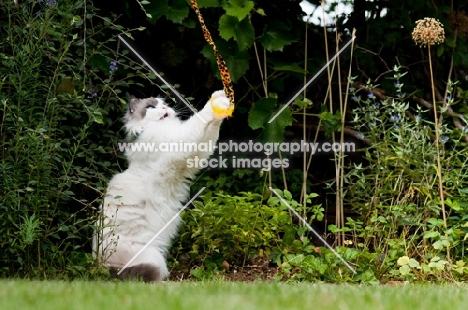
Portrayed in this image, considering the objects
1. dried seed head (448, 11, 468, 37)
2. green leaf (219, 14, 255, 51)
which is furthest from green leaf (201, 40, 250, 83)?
dried seed head (448, 11, 468, 37)

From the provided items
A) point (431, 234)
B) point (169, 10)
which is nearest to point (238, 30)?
point (169, 10)

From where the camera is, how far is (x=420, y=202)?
475 cm

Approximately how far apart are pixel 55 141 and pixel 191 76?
6.19 ft

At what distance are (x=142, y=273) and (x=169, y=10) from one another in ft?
5.70

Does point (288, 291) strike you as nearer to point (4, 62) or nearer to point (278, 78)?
point (4, 62)

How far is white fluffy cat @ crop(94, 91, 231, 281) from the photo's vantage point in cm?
398

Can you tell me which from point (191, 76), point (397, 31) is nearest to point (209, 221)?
point (191, 76)

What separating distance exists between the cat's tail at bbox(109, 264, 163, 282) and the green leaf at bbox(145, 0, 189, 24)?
1.62 metres

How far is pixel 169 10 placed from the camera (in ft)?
15.3

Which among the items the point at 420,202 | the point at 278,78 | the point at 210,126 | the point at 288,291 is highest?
the point at 278,78

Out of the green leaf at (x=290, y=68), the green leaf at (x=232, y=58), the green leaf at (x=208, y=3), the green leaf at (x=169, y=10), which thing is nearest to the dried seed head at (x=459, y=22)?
the green leaf at (x=290, y=68)

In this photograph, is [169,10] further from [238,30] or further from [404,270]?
[404,270]

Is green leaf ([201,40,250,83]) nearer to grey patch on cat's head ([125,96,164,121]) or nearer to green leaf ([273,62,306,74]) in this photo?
green leaf ([273,62,306,74])

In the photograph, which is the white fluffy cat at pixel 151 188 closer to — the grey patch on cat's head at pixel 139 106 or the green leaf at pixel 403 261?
the grey patch on cat's head at pixel 139 106
